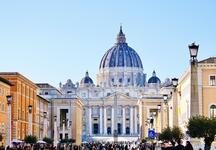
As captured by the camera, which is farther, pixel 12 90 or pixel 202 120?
pixel 12 90

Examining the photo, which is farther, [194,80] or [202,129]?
[202,129]

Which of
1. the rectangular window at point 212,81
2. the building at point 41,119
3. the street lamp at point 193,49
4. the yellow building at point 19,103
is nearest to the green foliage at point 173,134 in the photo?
the rectangular window at point 212,81

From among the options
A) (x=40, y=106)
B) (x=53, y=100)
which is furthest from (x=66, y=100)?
A: (x=40, y=106)

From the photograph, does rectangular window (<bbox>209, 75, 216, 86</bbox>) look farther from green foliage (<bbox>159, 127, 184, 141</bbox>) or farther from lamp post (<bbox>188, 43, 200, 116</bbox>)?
lamp post (<bbox>188, 43, 200, 116</bbox>)

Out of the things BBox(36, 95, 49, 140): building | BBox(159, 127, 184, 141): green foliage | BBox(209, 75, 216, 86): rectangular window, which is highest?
BBox(209, 75, 216, 86): rectangular window

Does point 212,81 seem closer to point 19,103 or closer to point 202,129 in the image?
point 19,103

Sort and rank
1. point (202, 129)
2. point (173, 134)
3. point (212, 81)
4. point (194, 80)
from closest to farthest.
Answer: point (194, 80) < point (202, 129) < point (173, 134) < point (212, 81)

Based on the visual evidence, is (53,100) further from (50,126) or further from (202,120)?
(202,120)

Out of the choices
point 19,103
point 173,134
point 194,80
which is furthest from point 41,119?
point 194,80

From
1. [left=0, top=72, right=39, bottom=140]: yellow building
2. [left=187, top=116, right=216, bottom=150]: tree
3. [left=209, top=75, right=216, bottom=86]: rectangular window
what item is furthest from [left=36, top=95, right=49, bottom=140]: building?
[left=187, top=116, right=216, bottom=150]: tree

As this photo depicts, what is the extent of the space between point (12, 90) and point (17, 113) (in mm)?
2493

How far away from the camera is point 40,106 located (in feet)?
325

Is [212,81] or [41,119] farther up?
[212,81]

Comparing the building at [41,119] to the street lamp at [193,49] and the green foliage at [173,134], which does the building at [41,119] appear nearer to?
the green foliage at [173,134]
